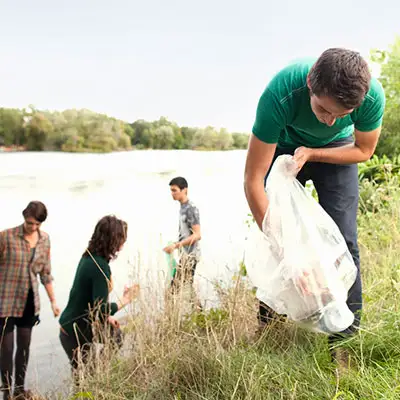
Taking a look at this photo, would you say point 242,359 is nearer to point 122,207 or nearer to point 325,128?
point 325,128

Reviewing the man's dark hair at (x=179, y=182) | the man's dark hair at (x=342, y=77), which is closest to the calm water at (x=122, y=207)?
the man's dark hair at (x=179, y=182)

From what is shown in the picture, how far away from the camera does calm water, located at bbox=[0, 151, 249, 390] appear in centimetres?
351

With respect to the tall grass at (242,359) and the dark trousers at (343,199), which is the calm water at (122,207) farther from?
the dark trousers at (343,199)

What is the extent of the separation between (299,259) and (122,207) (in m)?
12.6

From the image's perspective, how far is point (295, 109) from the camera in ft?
5.71

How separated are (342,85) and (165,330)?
1583 millimetres

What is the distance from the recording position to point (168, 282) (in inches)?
111

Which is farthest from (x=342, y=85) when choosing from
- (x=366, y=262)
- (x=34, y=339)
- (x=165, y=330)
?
(x=34, y=339)

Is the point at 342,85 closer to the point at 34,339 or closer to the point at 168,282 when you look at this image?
the point at 168,282

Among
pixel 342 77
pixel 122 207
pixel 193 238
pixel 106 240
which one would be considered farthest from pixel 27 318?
pixel 122 207

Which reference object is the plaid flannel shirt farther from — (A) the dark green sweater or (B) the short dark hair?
(A) the dark green sweater

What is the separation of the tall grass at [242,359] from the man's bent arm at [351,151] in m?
0.63

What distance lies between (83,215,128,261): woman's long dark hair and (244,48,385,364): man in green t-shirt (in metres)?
1.21

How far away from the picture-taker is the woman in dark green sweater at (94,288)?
117 inches
